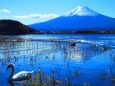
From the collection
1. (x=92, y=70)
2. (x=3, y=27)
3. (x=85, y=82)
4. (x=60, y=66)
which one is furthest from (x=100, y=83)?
(x=3, y=27)

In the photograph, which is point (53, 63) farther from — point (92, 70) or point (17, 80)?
point (17, 80)

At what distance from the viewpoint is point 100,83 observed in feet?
49.5

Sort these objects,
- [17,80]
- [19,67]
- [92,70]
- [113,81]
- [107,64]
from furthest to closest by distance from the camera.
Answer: [107,64]
[19,67]
[92,70]
[17,80]
[113,81]

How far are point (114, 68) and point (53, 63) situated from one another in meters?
4.27

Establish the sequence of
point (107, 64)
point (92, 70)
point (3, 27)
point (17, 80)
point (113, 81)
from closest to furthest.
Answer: point (113, 81), point (17, 80), point (92, 70), point (107, 64), point (3, 27)

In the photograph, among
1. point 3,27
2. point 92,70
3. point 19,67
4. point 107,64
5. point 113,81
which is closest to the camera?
point 113,81

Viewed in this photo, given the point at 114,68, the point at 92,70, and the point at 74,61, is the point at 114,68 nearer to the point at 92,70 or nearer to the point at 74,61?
the point at 92,70

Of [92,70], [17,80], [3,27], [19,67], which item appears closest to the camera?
[17,80]

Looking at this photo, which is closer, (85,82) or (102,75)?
(85,82)

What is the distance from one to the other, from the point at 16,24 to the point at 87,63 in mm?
83566

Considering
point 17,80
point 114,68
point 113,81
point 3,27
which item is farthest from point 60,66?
point 3,27

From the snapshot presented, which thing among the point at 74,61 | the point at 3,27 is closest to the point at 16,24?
the point at 3,27

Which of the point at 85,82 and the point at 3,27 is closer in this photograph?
the point at 85,82

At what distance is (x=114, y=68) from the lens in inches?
763
